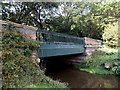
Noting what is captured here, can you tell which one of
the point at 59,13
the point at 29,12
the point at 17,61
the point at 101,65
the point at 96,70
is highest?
the point at 59,13

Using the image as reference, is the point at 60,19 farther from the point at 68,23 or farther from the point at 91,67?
the point at 91,67

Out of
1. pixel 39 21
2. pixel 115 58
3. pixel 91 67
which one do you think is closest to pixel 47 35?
pixel 91 67

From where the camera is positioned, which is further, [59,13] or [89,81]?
[59,13]

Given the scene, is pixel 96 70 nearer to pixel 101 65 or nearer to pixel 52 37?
pixel 101 65

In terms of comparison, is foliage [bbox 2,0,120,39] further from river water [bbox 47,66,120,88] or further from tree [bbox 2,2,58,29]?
river water [bbox 47,66,120,88]

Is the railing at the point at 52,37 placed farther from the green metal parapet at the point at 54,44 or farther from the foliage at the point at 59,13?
the foliage at the point at 59,13

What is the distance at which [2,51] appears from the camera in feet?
9.94

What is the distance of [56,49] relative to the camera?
5508mm

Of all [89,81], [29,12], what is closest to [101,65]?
[89,81]

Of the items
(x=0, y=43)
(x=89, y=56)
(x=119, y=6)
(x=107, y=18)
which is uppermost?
(x=119, y=6)

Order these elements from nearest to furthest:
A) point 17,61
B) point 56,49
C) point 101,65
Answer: point 17,61 → point 56,49 → point 101,65

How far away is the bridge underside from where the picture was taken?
179 inches

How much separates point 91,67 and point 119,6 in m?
8.96

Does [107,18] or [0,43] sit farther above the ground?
[107,18]
